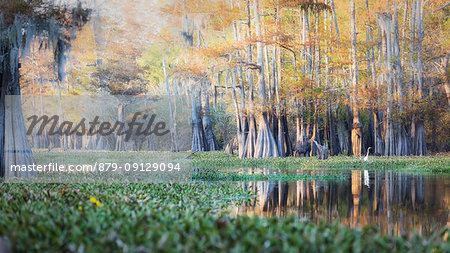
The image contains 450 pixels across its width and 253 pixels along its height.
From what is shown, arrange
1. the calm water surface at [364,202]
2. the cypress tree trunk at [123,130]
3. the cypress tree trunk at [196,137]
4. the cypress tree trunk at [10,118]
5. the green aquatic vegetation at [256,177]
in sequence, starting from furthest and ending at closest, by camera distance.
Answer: the cypress tree trunk at [123,130], the cypress tree trunk at [196,137], the green aquatic vegetation at [256,177], the cypress tree trunk at [10,118], the calm water surface at [364,202]

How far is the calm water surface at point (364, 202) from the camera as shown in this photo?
8695 mm

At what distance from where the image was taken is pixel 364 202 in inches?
438

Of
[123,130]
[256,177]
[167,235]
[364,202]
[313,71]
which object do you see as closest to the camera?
[167,235]

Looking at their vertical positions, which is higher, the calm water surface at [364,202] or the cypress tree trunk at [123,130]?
the cypress tree trunk at [123,130]

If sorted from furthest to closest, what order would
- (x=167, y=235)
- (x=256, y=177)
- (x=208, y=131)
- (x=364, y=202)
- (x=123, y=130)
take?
1. (x=123, y=130)
2. (x=208, y=131)
3. (x=256, y=177)
4. (x=364, y=202)
5. (x=167, y=235)

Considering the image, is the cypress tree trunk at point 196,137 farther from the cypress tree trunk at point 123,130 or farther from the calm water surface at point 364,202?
the calm water surface at point 364,202

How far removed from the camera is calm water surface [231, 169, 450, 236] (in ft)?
28.5

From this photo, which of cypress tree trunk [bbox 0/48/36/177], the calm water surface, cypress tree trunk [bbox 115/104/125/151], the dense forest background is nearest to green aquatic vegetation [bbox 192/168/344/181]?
the calm water surface

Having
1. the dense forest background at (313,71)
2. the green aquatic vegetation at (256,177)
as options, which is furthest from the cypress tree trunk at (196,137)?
the green aquatic vegetation at (256,177)

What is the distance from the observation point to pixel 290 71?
31141 mm

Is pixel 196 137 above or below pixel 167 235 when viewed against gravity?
below

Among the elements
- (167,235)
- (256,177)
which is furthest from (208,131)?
(167,235)

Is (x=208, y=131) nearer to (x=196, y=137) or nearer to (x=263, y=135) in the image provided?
(x=196, y=137)

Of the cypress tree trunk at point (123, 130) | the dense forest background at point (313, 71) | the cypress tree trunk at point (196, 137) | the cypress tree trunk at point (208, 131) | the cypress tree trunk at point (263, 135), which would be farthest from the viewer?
the cypress tree trunk at point (123, 130)
